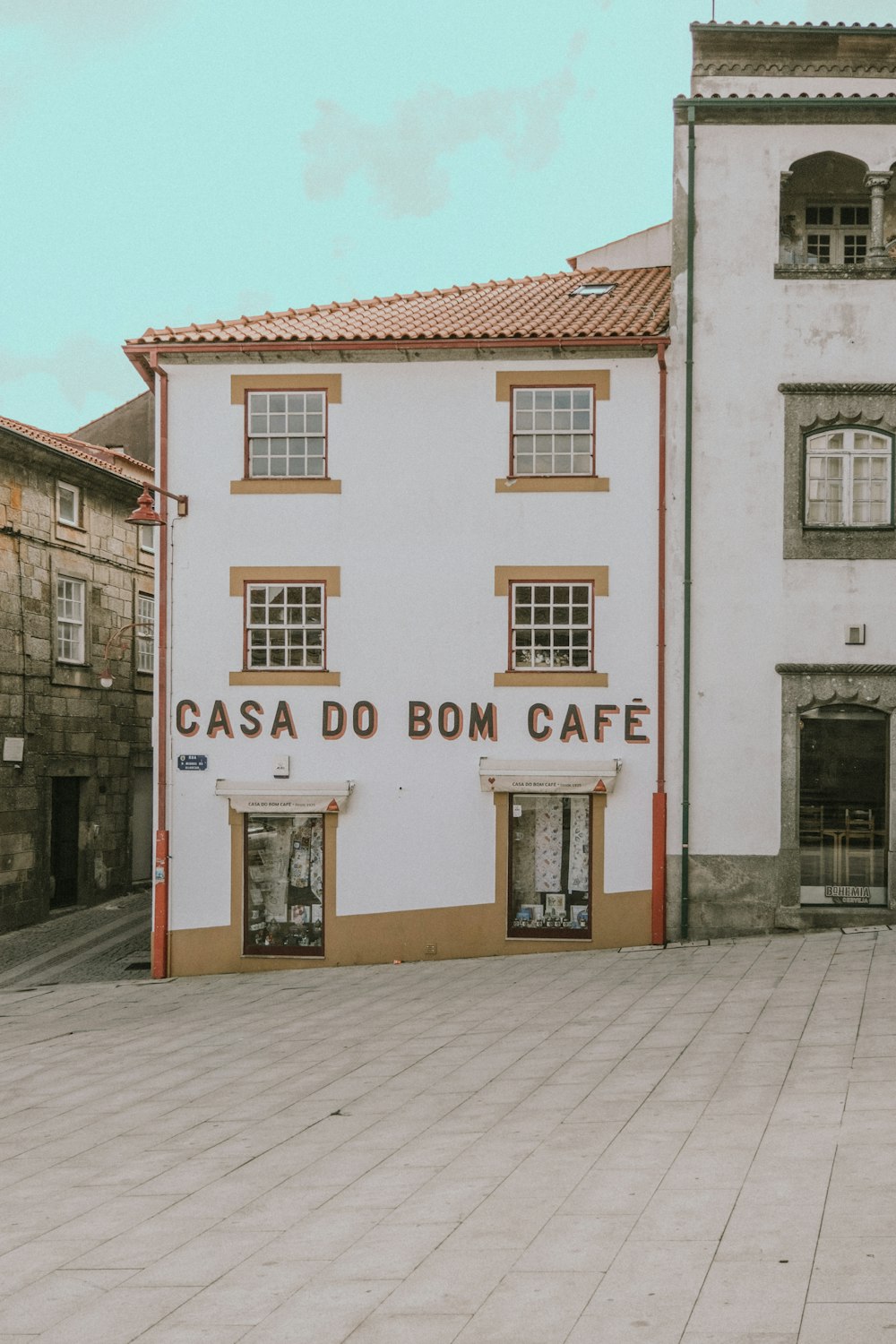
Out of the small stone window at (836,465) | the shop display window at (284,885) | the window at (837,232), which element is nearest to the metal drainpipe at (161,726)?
the shop display window at (284,885)

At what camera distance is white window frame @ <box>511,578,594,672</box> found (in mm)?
20328

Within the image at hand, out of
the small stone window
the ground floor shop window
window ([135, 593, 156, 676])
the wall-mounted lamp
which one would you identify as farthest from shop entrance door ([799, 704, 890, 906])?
window ([135, 593, 156, 676])

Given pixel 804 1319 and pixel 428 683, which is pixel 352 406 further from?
pixel 804 1319

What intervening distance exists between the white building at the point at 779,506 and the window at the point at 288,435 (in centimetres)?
542

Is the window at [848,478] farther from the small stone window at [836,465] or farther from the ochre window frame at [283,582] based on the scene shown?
the ochre window frame at [283,582]

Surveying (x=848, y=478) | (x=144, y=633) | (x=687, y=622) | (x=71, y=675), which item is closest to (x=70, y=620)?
(x=71, y=675)

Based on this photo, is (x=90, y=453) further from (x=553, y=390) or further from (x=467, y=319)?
(x=553, y=390)

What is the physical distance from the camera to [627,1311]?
20.4 ft

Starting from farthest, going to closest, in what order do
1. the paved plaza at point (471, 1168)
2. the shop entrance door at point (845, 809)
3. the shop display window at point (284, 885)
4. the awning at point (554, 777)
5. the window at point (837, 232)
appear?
the window at point (837, 232) < the shop display window at point (284, 885) < the awning at point (554, 777) < the shop entrance door at point (845, 809) < the paved plaza at point (471, 1168)

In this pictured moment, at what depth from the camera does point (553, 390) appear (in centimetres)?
2059

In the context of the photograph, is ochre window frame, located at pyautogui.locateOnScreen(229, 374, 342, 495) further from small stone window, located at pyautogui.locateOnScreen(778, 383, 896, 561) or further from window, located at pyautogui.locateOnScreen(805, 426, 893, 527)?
window, located at pyautogui.locateOnScreen(805, 426, 893, 527)

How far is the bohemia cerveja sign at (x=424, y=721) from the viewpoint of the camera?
20219 mm

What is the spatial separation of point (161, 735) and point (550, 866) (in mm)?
6272

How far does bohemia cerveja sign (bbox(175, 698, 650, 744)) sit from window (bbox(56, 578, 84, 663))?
9.69 meters
